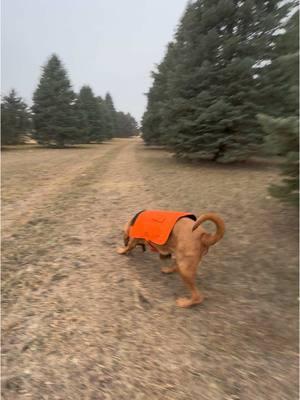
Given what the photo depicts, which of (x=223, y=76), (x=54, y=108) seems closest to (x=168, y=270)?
(x=223, y=76)


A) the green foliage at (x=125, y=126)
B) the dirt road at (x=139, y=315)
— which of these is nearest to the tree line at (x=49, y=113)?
the dirt road at (x=139, y=315)

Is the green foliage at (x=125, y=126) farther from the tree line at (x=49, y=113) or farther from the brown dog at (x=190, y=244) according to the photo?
the brown dog at (x=190, y=244)

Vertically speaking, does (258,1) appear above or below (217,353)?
above

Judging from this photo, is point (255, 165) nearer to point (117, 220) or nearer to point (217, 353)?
point (117, 220)

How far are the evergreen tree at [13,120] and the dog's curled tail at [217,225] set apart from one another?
2626cm

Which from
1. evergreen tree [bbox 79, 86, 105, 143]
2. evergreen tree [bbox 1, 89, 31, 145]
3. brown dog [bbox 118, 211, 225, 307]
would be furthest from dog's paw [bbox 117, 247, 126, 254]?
evergreen tree [bbox 79, 86, 105, 143]

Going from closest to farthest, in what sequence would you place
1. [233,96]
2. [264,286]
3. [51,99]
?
1. [264,286]
2. [233,96]
3. [51,99]

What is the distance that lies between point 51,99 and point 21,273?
87.6ft

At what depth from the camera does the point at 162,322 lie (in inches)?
117

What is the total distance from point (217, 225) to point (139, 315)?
1155 mm

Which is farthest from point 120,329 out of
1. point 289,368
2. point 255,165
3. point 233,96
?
point 255,165

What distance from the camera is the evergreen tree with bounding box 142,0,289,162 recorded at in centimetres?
1014

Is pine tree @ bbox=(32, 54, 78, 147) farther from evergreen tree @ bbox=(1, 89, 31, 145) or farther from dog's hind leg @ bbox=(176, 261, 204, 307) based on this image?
dog's hind leg @ bbox=(176, 261, 204, 307)

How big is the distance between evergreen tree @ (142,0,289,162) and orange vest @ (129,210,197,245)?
7075mm
